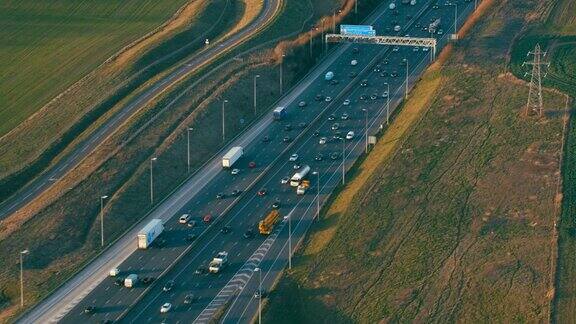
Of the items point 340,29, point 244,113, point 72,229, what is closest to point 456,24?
point 340,29

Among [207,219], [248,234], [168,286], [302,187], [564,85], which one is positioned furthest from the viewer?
[564,85]

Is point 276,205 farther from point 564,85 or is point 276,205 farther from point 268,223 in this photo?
point 564,85

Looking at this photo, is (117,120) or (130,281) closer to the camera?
(130,281)

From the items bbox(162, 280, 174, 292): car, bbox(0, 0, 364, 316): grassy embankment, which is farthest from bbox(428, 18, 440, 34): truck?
bbox(162, 280, 174, 292): car

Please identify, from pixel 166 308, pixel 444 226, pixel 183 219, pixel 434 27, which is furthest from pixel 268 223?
pixel 434 27

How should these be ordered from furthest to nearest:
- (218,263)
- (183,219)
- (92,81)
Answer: (92,81) → (183,219) → (218,263)

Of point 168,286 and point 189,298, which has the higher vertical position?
point 168,286

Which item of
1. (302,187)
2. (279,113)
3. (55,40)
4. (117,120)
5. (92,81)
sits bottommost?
(302,187)
